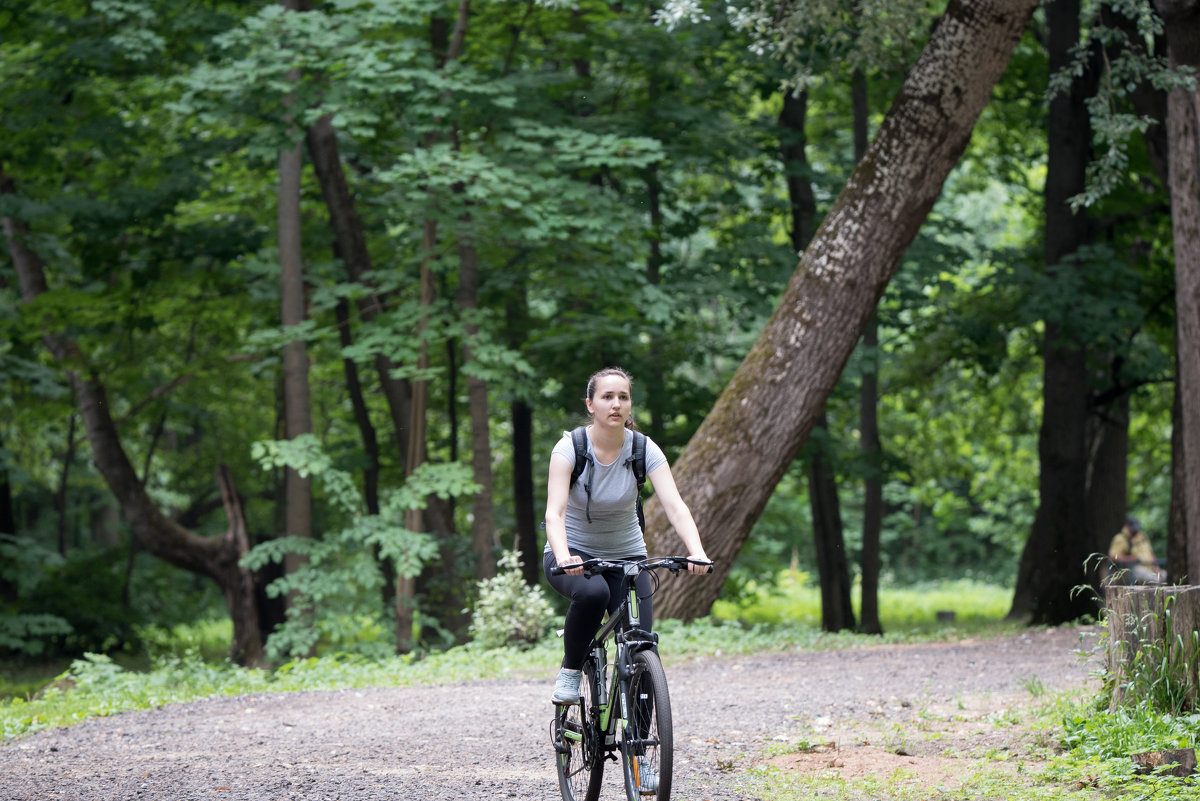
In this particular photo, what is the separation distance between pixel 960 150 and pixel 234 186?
9.65m

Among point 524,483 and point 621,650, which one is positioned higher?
point 621,650

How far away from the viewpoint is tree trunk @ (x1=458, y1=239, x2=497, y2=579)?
519 inches

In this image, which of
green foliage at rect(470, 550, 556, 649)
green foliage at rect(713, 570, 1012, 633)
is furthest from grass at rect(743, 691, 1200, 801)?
green foliage at rect(713, 570, 1012, 633)

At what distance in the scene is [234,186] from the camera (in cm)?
1584

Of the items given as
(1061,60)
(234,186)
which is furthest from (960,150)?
(234,186)

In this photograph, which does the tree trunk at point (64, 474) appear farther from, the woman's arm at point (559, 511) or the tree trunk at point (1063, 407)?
the woman's arm at point (559, 511)

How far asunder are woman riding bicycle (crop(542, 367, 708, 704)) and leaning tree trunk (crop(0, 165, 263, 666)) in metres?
12.0

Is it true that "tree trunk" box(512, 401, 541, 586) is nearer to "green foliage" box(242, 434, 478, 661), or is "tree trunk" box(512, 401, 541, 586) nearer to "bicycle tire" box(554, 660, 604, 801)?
"green foliage" box(242, 434, 478, 661)

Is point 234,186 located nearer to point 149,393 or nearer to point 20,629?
point 149,393

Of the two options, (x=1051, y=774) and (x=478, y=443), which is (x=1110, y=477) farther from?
(x=1051, y=774)

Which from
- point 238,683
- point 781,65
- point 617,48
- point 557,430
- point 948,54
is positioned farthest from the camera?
point 557,430

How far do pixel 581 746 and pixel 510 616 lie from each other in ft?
18.7

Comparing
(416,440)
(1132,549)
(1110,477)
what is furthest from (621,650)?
(1110,477)

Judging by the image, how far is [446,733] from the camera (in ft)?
22.5
